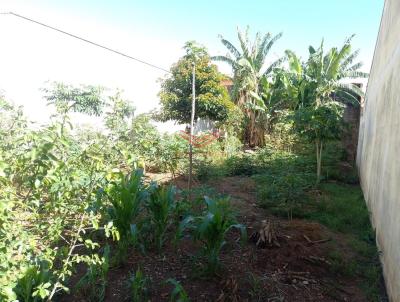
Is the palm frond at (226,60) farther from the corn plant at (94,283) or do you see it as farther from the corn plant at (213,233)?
the corn plant at (94,283)

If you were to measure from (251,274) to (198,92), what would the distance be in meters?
10.6

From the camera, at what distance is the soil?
2.94m

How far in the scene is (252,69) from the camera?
13.6 m

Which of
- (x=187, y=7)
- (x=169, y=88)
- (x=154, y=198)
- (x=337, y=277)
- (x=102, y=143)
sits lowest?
(x=337, y=277)

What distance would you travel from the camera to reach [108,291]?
9.27 ft

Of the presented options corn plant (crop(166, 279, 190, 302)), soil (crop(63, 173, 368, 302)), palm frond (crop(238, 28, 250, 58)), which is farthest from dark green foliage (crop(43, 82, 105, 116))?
corn plant (crop(166, 279, 190, 302))

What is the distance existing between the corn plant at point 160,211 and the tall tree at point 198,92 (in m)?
9.35

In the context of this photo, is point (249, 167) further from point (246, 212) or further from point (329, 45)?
point (329, 45)

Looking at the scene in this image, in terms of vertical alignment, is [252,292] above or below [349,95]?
below

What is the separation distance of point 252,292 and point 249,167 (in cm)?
610

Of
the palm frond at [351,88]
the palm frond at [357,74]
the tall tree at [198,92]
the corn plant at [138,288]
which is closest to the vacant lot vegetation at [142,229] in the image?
the corn plant at [138,288]

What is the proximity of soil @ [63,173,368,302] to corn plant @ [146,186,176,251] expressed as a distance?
203mm

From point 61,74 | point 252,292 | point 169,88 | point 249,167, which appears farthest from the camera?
point 61,74

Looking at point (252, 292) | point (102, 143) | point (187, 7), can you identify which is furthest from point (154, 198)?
point (187, 7)
